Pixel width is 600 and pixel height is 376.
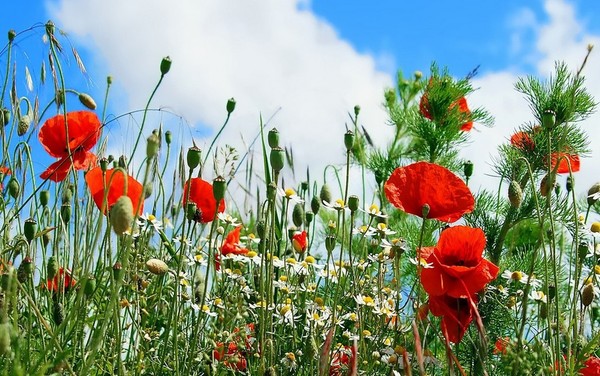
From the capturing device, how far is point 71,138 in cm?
232

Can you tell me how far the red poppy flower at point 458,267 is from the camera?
5.82ft

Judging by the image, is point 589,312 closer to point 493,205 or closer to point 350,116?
point 493,205

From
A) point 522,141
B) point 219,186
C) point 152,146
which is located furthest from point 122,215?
point 522,141

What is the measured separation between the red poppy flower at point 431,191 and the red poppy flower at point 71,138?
81cm

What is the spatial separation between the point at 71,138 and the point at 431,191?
39.3 inches

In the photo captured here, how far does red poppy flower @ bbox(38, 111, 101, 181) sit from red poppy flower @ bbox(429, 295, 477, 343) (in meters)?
0.96

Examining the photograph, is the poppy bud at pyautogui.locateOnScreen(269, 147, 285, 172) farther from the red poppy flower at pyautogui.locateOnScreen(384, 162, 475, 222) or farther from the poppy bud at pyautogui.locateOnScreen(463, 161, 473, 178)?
the poppy bud at pyautogui.locateOnScreen(463, 161, 473, 178)

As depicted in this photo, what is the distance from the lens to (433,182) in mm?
1839

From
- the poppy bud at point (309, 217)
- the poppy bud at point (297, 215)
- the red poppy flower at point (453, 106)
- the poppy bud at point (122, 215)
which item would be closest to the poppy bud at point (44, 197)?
the poppy bud at point (297, 215)

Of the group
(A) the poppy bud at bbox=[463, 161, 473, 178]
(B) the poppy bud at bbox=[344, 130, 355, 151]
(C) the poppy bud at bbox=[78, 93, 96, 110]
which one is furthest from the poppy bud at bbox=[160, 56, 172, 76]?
(A) the poppy bud at bbox=[463, 161, 473, 178]

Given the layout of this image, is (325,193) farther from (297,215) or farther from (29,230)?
(29,230)

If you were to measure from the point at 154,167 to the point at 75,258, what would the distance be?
0.50 metres

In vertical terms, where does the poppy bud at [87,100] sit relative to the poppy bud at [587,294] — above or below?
above

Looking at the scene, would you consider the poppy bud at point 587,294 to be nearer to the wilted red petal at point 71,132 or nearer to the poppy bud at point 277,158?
the poppy bud at point 277,158
